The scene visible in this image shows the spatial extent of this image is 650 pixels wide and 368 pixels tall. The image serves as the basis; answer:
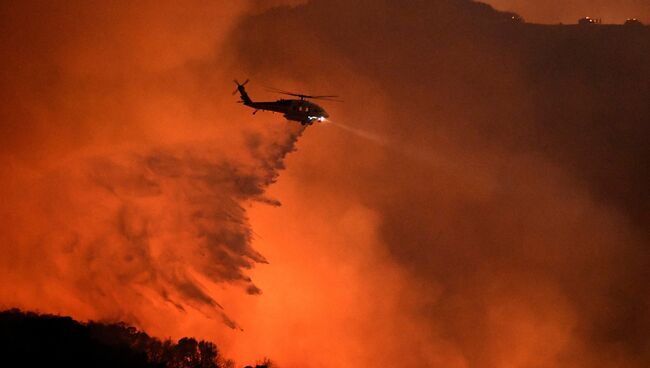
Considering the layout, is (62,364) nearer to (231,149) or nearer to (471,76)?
(231,149)

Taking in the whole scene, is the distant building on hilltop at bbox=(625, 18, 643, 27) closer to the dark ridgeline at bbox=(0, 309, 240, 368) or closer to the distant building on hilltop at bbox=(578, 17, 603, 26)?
the distant building on hilltop at bbox=(578, 17, 603, 26)

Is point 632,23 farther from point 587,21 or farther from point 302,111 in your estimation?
point 302,111

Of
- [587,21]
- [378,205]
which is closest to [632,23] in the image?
[587,21]

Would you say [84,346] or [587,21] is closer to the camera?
[84,346]

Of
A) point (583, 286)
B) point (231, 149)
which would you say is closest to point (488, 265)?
point (583, 286)

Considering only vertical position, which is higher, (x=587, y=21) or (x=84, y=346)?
(x=587, y=21)

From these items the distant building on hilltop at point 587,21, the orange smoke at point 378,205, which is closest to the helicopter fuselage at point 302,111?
the orange smoke at point 378,205

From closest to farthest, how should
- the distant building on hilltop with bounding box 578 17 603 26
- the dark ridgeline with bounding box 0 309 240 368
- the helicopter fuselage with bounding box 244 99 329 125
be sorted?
the dark ridgeline with bounding box 0 309 240 368, the helicopter fuselage with bounding box 244 99 329 125, the distant building on hilltop with bounding box 578 17 603 26

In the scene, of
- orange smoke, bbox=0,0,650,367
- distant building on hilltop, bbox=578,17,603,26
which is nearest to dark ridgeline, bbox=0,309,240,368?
orange smoke, bbox=0,0,650,367

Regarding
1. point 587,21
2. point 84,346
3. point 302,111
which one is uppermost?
point 587,21
